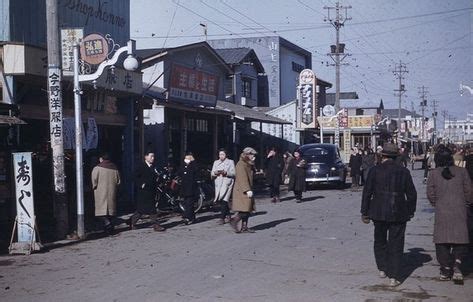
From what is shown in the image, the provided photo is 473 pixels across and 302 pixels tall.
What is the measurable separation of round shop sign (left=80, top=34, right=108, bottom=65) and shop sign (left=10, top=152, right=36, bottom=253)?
2.92m

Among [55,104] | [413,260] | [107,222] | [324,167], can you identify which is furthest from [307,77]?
[413,260]

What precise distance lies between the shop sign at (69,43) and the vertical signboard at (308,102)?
24.2 metres

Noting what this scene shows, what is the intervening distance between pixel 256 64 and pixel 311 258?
3125cm

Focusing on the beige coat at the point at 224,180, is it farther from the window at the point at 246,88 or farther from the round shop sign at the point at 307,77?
→ the round shop sign at the point at 307,77

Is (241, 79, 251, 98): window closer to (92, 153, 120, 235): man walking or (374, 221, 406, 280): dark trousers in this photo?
(92, 153, 120, 235): man walking

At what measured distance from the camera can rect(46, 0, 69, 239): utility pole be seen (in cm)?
1227

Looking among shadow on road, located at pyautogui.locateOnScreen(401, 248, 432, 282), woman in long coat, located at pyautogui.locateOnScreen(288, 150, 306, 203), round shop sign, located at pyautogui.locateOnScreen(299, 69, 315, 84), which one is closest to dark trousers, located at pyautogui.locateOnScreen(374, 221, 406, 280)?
shadow on road, located at pyautogui.locateOnScreen(401, 248, 432, 282)

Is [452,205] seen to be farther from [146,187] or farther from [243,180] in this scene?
[146,187]

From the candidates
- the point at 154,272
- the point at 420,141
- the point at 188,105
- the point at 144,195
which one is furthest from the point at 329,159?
the point at 420,141

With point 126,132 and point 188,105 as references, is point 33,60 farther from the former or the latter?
point 188,105

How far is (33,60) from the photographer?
523 inches

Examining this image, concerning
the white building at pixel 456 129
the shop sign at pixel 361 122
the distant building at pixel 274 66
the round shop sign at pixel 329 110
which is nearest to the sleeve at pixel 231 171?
the round shop sign at pixel 329 110

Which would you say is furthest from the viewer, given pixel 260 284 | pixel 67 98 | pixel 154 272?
pixel 67 98

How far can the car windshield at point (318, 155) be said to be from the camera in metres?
26.0
